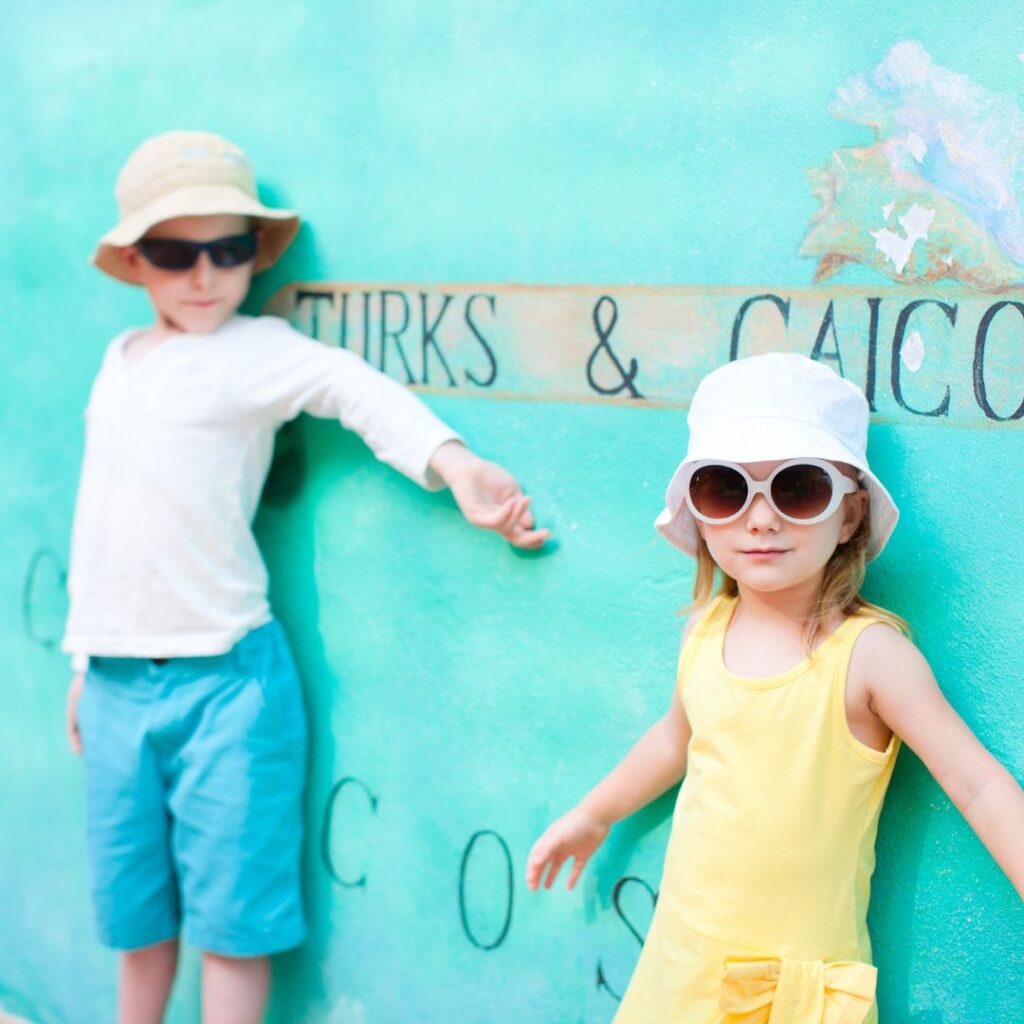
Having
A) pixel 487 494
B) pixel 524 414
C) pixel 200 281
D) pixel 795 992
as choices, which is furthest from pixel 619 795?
pixel 200 281

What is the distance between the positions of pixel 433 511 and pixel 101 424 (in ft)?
2.28

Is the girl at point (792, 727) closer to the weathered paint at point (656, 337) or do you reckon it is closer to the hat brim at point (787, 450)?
the hat brim at point (787, 450)

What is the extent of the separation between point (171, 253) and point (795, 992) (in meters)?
1.71

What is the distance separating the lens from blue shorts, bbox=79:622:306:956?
99.1 inches

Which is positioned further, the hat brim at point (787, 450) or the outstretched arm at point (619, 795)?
the outstretched arm at point (619, 795)

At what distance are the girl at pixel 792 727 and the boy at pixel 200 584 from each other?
0.80m

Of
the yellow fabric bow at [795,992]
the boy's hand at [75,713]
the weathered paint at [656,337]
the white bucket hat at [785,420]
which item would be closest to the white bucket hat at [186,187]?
the weathered paint at [656,337]

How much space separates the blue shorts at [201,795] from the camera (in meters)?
2.52

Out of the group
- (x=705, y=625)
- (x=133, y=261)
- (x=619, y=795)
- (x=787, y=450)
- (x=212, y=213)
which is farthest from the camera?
(x=133, y=261)

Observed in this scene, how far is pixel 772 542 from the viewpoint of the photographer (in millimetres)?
1831

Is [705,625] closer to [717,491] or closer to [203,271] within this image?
[717,491]

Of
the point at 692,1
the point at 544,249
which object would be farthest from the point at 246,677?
the point at 692,1

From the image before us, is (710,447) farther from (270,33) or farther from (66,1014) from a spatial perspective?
(66,1014)

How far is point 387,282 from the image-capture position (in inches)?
99.0
